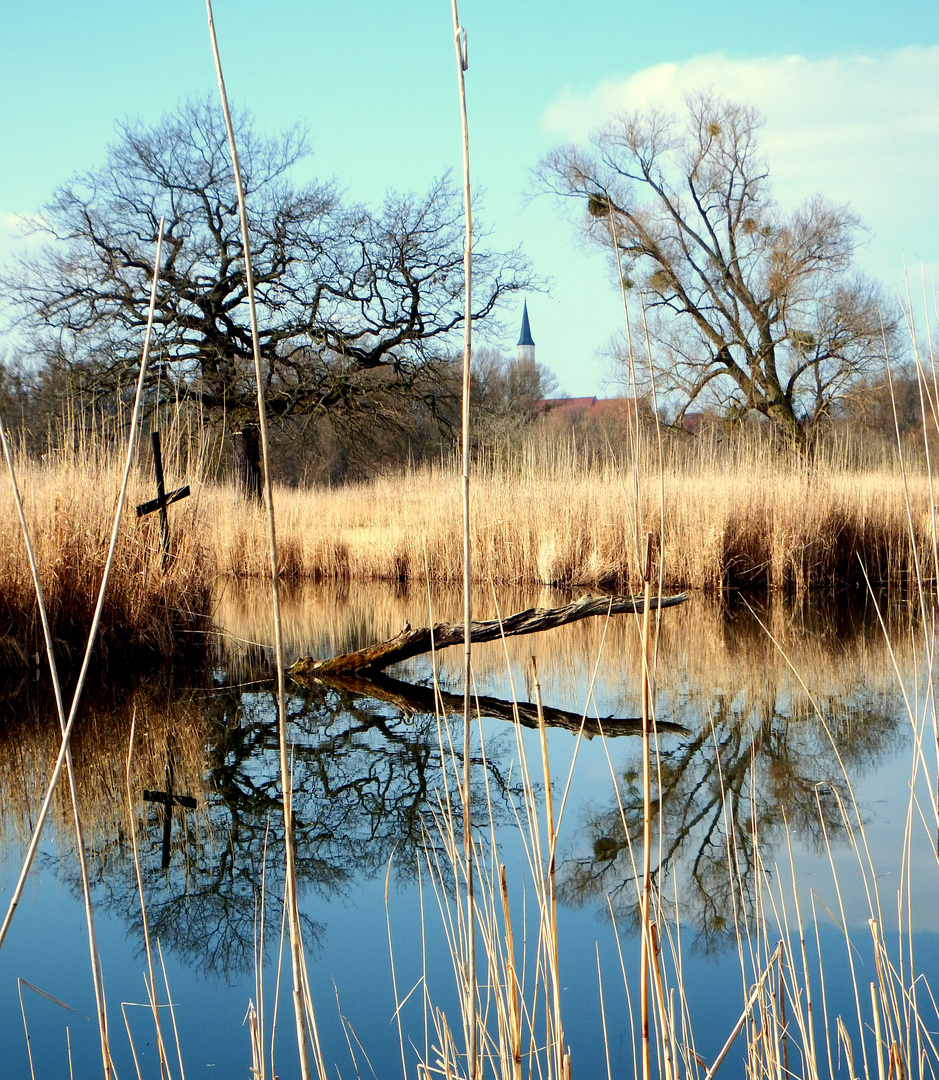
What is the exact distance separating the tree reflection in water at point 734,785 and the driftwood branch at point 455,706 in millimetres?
174

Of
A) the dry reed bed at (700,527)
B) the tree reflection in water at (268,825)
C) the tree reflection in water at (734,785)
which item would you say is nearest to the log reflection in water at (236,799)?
the tree reflection in water at (268,825)

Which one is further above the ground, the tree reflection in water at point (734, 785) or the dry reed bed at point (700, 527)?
the dry reed bed at point (700, 527)

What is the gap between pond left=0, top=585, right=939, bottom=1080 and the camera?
1533 millimetres

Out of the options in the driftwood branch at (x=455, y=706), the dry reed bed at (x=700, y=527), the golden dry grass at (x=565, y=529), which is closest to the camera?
the driftwood branch at (x=455, y=706)

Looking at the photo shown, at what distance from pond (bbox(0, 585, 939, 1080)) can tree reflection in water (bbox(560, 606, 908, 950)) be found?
0.04 ft

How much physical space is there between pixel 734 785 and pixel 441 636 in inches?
65.4

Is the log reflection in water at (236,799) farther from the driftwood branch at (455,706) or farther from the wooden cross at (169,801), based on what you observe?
the driftwood branch at (455,706)

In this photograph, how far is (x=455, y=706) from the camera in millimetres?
3789

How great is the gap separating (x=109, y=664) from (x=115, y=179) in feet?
33.1

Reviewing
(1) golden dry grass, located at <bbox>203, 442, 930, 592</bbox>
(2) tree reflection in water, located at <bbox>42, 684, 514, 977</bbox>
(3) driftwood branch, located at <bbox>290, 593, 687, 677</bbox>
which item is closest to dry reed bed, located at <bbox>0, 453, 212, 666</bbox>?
(3) driftwood branch, located at <bbox>290, 593, 687, 677</bbox>

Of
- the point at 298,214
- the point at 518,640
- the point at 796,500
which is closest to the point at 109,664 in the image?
the point at 518,640

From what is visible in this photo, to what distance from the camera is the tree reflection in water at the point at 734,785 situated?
6.23ft

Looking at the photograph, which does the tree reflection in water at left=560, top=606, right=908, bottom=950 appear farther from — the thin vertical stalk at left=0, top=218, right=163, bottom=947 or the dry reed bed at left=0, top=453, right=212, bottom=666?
the dry reed bed at left=0, top=453, right=212, bottom=666

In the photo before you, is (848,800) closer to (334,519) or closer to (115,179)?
(334,519)
